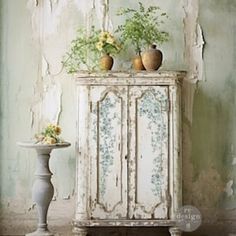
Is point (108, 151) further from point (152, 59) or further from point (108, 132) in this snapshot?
point (152, 59)

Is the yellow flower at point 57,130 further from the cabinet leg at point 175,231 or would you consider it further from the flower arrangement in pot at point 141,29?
the cabinet leg at point 175,231

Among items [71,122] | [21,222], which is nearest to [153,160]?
[71,122]

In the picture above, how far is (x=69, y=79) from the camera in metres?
5.46

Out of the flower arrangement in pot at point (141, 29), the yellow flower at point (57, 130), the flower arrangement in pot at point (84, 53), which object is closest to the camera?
the yellow flower at point (57, 130)

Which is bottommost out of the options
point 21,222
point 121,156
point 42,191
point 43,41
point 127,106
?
point 21,222

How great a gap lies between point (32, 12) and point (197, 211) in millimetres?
2470

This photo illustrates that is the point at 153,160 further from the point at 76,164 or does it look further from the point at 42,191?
the point at 42,191

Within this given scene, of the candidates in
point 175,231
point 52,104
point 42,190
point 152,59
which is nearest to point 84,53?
point 52,104

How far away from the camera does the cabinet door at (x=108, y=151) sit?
494cm

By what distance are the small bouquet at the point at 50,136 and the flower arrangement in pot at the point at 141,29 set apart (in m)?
0.92

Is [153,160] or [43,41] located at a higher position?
[43,41]

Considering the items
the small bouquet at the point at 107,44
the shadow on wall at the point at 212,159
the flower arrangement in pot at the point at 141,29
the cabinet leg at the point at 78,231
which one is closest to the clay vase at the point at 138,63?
the flower arrangement in pot at the point at 141,29

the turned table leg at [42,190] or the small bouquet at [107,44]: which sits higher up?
the small bouquet at [107,44]

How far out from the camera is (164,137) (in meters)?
4.95
